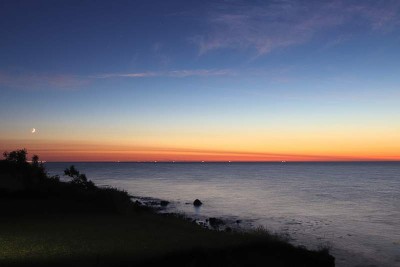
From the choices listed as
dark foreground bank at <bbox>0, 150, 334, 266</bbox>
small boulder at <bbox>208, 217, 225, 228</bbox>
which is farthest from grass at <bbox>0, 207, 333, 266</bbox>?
small boulder at <bbox>208, 217, 225, 228</bbox>

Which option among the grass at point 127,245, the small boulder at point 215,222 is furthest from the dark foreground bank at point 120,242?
the small boulder at point 215,222

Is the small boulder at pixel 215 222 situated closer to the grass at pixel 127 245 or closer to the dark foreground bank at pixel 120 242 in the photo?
the dark foreground bank at pixel 120 242

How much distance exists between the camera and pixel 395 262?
29188 mm

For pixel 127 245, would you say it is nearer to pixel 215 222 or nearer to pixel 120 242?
pixel 120 242

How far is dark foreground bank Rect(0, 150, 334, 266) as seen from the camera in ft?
58.5

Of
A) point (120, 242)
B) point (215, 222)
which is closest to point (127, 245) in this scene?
point (120, 242)

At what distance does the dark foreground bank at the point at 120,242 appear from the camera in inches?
702

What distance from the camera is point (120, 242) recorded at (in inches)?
816

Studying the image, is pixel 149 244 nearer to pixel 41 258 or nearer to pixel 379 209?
pixel 41 258

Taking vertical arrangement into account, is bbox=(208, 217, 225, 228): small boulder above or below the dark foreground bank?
below

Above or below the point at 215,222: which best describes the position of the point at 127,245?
above

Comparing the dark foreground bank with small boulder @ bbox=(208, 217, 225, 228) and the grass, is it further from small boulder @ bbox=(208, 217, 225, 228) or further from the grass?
small boulder @ bbox=(208, 217, 225, 228)

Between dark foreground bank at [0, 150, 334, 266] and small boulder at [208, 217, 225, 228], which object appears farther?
small boulder at [208, 217, 225, 228]

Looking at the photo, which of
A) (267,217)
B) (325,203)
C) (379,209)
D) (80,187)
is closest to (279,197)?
(325,203)
